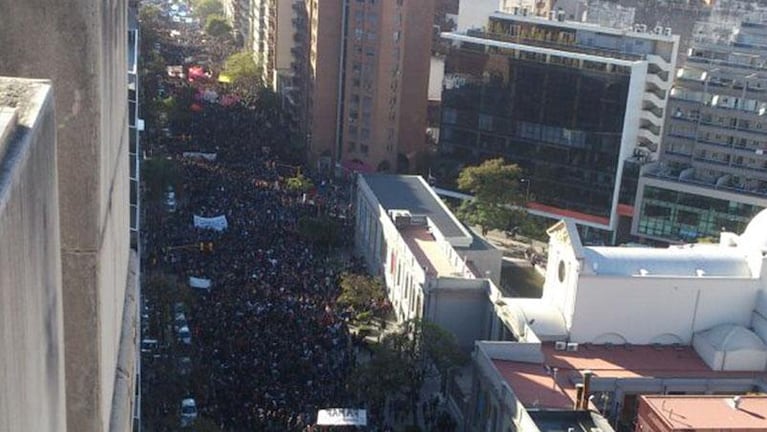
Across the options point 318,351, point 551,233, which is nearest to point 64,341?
point 318,351

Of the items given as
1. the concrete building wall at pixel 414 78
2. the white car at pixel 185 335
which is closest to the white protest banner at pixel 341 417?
the white car at pixel 185 335

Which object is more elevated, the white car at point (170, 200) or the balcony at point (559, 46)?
the balcony at point (559, 46)

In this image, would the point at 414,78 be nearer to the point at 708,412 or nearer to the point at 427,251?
the point at 427,251

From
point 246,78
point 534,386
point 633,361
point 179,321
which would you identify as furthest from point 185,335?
point 246,78

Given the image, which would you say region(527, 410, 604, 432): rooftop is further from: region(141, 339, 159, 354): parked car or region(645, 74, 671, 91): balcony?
region(645, 74, 671, 91): balcony

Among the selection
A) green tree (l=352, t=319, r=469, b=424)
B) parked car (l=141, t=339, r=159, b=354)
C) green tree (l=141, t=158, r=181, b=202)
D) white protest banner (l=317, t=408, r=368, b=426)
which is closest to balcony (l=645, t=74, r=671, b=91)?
green tree (l=352, t=319, r=469, b=424)

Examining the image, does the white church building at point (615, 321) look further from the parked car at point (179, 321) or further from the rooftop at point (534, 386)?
the parked car at point (179, 321)
